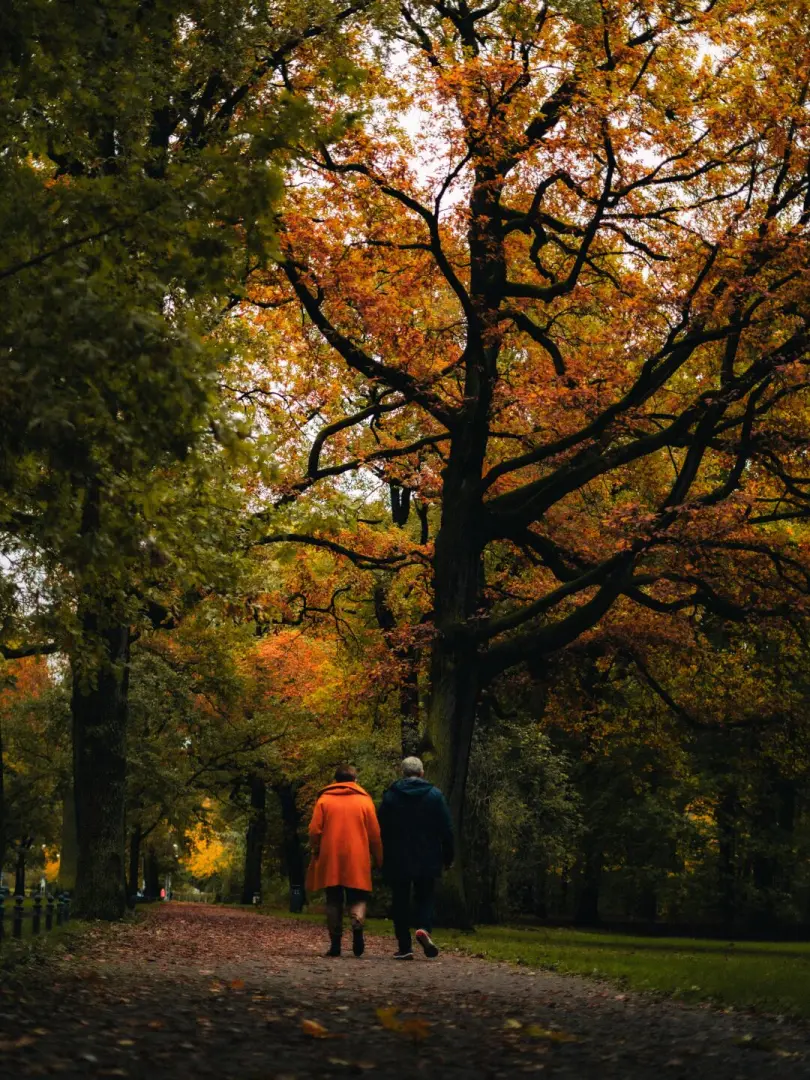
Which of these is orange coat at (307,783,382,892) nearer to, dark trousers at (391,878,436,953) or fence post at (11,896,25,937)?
dark trousers at (391,878,436,953)

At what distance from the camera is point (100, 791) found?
20.1 metres

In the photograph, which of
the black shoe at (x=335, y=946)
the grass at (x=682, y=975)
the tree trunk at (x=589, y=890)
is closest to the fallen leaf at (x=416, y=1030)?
the grass at (x=682, y=975)

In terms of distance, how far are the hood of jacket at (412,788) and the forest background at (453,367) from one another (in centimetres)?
313

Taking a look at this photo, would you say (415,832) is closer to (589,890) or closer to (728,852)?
(728,852)

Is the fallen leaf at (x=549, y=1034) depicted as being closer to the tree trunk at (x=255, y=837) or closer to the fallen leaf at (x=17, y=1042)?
the fallen leaf at (x=17, y=1042)

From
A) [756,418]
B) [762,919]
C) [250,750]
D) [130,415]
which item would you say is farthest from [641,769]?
[130,415]

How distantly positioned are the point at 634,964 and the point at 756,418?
9.06m

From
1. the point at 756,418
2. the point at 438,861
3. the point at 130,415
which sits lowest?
the point at 438,861

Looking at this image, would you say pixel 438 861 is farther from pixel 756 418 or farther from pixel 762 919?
pixel 762 919

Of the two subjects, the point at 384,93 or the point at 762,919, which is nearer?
the point at 384,93

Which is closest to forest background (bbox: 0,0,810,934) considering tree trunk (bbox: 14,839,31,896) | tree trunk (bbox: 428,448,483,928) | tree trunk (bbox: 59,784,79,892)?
tree trunk (bbox: 428,448,483,928)

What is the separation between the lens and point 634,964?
13.7 meters

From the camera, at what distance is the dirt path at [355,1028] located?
5988 millimetres

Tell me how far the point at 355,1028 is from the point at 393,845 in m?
5.89
